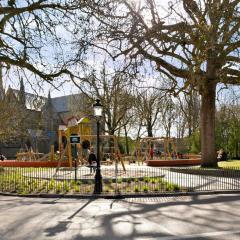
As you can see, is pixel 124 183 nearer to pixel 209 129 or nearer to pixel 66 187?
pixel 66 187

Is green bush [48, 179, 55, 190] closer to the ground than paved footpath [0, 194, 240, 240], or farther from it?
farther from it

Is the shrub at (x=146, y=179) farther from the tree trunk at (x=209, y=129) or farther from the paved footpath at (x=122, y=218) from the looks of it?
the tree trunk at (x=209, y=129)

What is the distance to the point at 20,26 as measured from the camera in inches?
859

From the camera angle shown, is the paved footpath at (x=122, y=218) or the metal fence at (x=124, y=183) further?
the metal fence at (x=124, y=183)

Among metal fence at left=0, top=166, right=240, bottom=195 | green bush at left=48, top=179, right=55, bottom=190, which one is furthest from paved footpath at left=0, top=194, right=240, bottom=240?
green bush at left=48, top=179, right=55, bottom=190

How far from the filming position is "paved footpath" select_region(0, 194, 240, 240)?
423 inches

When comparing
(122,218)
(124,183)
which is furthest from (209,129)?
(122,218)

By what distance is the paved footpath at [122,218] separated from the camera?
35.3 feet

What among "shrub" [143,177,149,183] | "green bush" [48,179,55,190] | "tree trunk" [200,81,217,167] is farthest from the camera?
"tree trunk" [200,81,217,167]


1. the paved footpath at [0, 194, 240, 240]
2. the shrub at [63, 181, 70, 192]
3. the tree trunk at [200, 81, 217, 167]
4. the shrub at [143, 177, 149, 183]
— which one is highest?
the tree trunk at [200, 81, 217, 167]

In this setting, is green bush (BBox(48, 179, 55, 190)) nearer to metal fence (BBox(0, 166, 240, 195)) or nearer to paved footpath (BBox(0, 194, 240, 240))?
metal fence (BBox(0, 166, 240, 195))

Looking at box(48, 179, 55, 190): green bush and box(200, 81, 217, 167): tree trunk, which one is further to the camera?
box(200, 81, 217, 167): tree trunk

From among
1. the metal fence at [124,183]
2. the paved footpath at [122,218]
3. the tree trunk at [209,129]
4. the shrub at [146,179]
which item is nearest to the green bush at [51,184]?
the metal fence at [124,183]

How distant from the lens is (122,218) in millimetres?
13172
